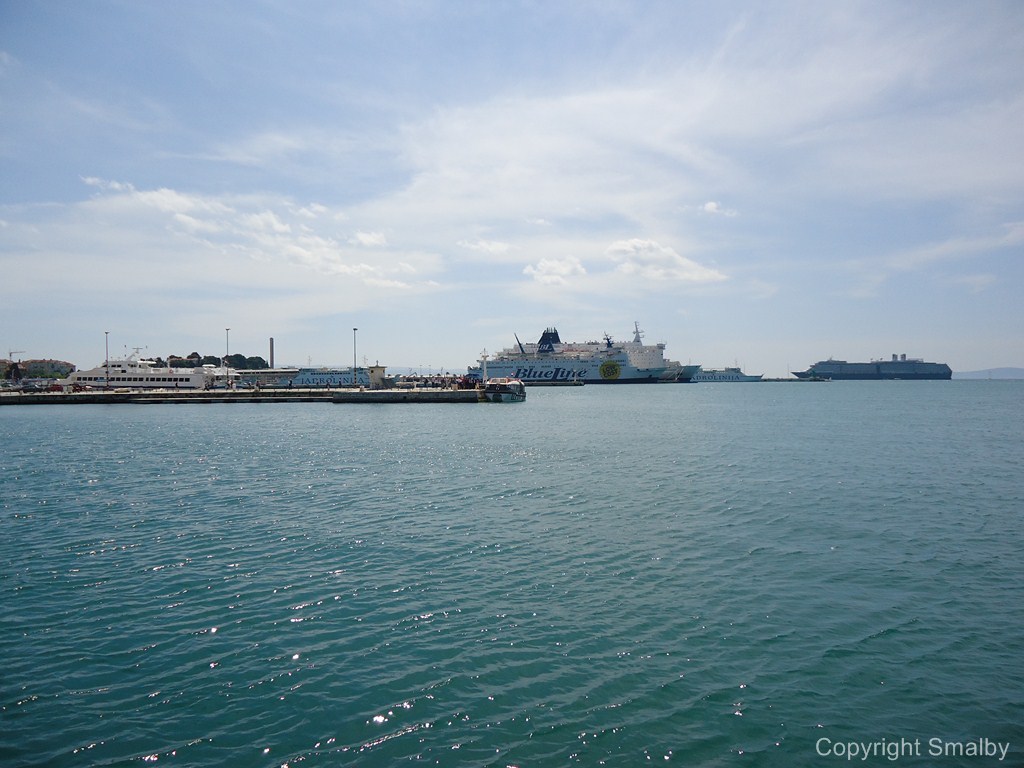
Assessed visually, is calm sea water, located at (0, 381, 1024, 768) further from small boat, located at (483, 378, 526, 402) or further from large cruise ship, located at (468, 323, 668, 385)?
large cruise ship, located at (468, 323, 668, 385)

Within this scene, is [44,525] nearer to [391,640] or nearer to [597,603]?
[391,640]

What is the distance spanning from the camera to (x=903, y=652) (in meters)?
9.98

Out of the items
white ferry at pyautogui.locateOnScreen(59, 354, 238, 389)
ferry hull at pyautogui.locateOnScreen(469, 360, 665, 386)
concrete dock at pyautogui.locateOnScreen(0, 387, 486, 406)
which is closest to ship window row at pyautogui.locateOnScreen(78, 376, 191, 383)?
white ferry at pyautogui.locateOnScreen(59, 354, 238, 389)

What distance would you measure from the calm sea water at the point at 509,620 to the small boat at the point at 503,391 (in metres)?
57.6

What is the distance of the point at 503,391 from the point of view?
8525 centimetres

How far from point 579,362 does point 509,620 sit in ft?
485

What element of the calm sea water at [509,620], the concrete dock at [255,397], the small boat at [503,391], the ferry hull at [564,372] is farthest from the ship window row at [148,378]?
the calm sea water at [509,620]

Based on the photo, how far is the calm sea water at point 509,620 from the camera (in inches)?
300

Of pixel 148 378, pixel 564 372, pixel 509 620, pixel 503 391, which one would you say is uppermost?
pixel 564 372

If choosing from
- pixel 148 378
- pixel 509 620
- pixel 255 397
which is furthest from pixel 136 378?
pixel 509 620

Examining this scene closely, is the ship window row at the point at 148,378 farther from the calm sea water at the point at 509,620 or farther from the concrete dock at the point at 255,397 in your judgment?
the calm sea water at the point at 509,620

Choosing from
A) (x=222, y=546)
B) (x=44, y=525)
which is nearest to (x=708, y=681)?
(x=222, y=546)

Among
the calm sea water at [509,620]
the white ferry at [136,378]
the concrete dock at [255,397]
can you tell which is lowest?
the calm sea water at [509,620]

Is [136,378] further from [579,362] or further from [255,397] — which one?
[579,362]
